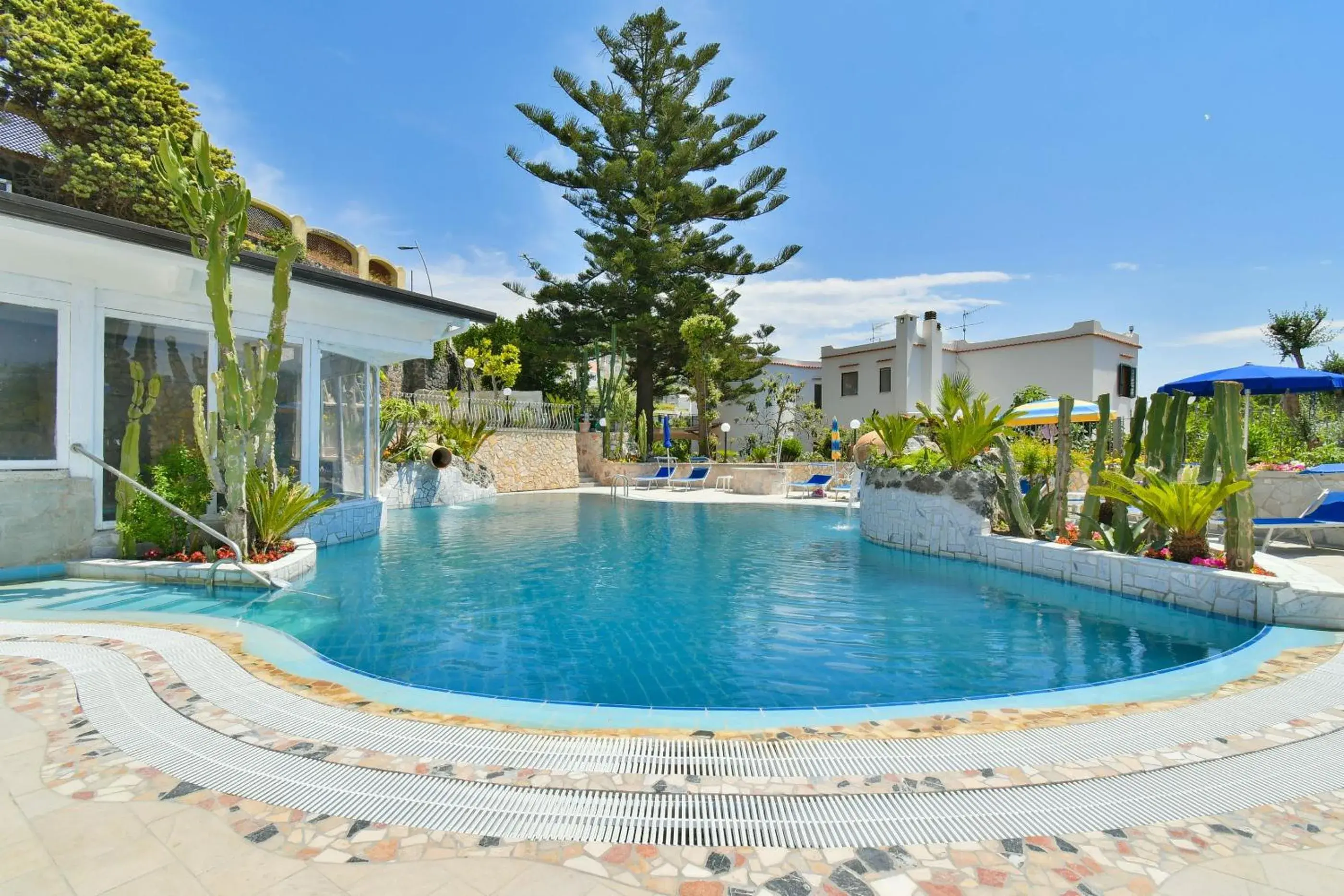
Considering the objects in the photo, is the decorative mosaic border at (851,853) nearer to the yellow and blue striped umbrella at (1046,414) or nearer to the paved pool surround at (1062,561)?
the paved pool surround at (1062,561)

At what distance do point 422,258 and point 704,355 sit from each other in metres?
12.4

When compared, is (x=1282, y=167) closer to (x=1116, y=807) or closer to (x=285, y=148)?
(x=1116, y=807)

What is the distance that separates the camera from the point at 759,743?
292 cm

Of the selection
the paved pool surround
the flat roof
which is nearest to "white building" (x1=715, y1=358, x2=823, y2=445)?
the paved pool surround

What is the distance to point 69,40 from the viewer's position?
1579 centimetres

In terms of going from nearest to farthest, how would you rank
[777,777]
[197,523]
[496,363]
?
[777,777]
[197,523]
[496,363]

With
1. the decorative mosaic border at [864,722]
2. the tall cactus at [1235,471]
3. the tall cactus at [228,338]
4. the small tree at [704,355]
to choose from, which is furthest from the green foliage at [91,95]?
the tall cactus at [1235,471]

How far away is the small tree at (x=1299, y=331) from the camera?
93.7ft

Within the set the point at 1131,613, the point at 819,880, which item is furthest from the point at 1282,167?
the point at 819,880

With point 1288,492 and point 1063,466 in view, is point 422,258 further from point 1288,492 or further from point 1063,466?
point 1288,492

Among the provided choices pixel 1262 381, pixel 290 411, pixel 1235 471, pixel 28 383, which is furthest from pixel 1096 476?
pixel 28 383

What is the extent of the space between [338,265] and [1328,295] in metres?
40.0

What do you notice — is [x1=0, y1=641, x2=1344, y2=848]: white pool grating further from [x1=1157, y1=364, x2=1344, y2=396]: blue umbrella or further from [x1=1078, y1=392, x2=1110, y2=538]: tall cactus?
[x1=1157, y1=364, x2=1344, y2=396]: blue umbrella

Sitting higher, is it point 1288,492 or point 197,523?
point 1288,492
